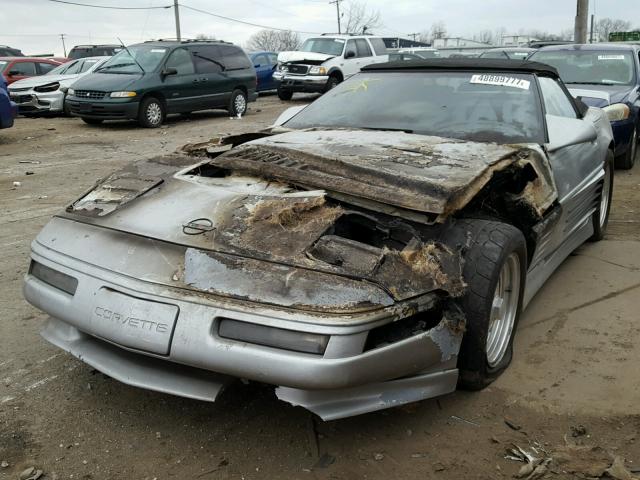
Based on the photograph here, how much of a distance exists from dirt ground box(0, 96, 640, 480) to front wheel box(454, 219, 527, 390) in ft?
0.49

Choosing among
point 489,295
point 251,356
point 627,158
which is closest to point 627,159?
point 627,158

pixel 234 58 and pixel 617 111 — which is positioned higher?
pixel 234 58

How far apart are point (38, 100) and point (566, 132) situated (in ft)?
44.2

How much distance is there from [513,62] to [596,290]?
5.41 ft

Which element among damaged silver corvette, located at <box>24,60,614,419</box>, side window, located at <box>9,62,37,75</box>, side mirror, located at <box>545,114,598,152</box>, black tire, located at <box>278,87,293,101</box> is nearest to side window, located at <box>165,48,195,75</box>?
black tire, located at <box>278,87,293,101</box>

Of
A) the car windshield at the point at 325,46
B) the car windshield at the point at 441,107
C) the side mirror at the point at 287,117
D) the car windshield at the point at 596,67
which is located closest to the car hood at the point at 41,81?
the car windshield at the point at 325,46

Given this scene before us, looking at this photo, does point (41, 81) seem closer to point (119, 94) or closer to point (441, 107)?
point (119, 94)

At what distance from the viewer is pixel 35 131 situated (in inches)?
496

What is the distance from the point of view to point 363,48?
18938 mm

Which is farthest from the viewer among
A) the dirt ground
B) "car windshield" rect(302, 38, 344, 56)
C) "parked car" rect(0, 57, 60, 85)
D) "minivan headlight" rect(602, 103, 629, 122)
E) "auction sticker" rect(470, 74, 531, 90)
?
"car windshield" rect(302, 38, 344, 56)

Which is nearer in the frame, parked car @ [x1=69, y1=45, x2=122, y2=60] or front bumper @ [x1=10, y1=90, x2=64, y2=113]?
front bumper @ [x1=10, y1=90, x2=64, y2=113]

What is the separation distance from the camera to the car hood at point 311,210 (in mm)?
2359

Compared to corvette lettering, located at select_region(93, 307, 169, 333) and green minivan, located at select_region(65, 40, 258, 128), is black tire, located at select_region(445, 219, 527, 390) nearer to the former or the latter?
corvette lettering, located at select_region(93, 307, 169, 333)

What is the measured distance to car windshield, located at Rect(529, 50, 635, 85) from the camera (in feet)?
28.2
